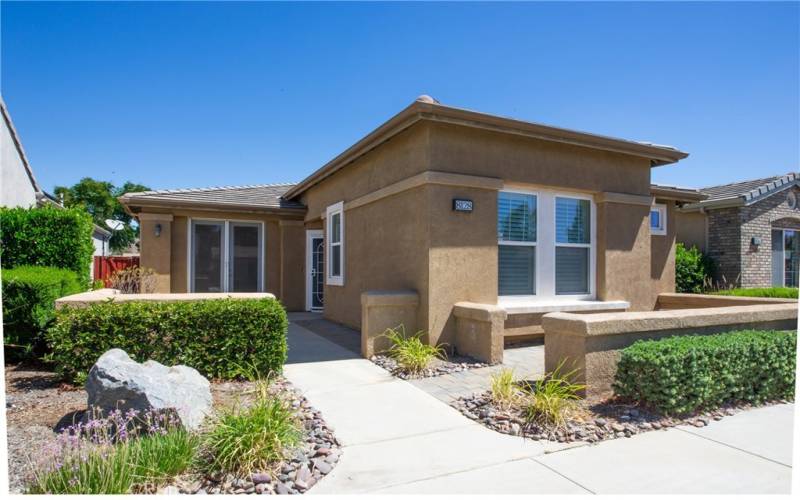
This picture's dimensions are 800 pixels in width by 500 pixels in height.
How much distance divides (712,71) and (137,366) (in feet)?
32.2

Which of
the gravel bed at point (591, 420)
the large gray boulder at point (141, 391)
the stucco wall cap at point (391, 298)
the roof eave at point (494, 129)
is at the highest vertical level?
the roof eave at point (494, 129)

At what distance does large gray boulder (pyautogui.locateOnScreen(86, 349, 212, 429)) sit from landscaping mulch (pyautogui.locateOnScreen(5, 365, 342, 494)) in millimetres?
400

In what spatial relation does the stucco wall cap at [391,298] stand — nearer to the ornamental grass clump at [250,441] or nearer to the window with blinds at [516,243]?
the window with blinds at [516,243]

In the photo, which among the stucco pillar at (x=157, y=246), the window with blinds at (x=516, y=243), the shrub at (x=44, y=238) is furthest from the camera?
the stucco pillar at (x=157, y=246)

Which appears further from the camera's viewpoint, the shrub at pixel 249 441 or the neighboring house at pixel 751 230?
the neighboring house at pixel 751 230

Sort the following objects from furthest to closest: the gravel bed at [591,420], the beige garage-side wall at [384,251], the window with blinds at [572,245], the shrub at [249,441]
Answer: the window with blinds at [572,245] → the beige garage-side wall at [384,251] → the gravel bed at [591,420] → the shrub at [249,441]

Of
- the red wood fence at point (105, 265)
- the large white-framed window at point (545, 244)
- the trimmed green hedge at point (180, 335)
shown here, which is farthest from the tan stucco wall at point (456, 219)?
the red wood fence at point (105, 265)

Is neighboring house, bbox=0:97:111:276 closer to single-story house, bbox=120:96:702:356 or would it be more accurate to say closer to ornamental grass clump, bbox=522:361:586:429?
single-story house, bbox=120:96:702:356

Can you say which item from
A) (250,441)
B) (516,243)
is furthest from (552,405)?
(516,243)

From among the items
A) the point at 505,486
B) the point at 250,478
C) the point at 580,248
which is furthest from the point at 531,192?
the point at 250,478

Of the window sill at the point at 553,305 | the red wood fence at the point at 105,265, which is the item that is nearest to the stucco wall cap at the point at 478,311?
the window sill at the point at 553,305

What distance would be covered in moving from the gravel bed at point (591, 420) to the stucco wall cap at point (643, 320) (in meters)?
0.83

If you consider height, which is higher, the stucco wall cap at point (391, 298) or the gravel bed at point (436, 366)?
the stucco wall cap at point (391, 298)

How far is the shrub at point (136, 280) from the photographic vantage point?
11.2m
